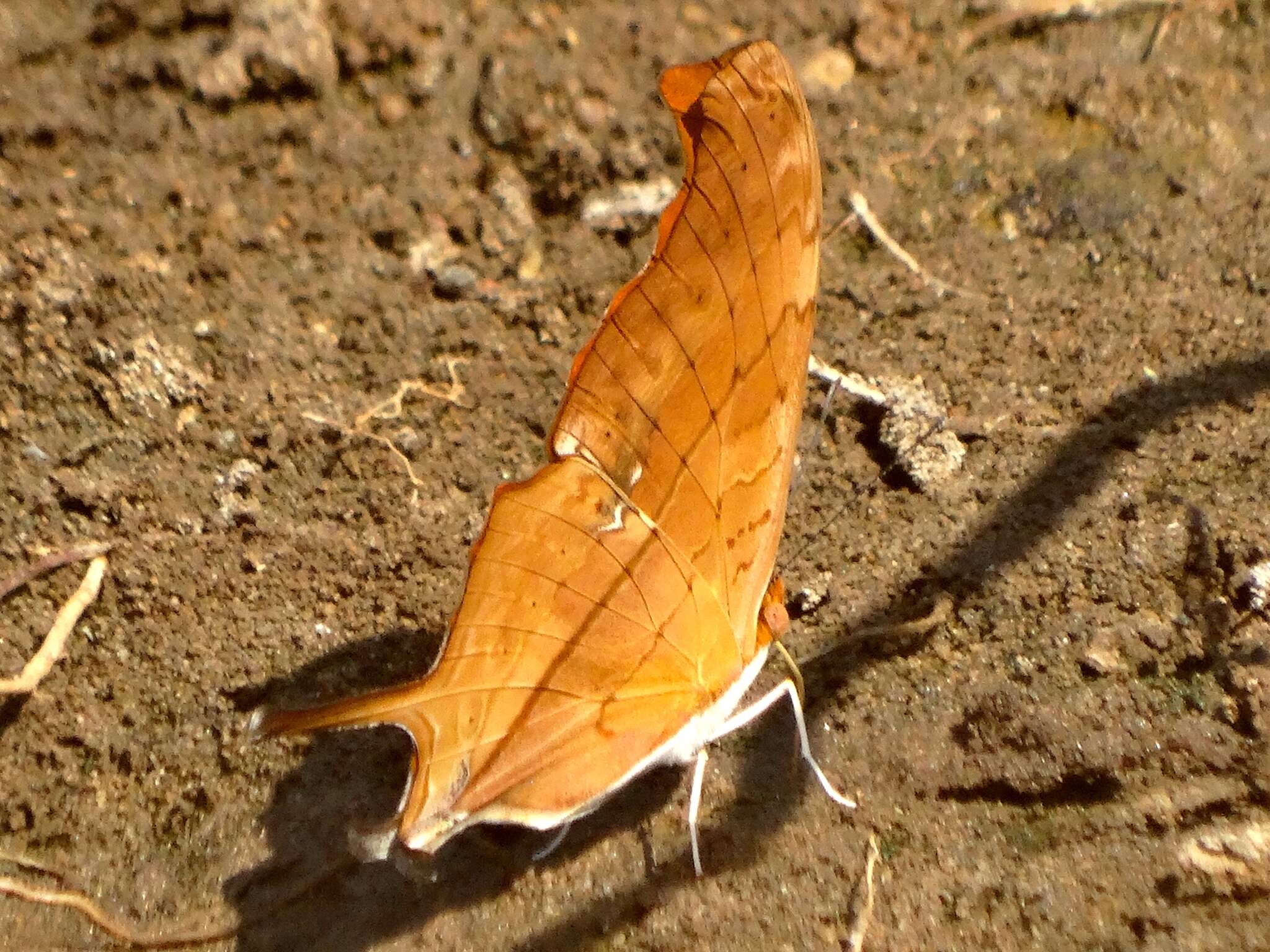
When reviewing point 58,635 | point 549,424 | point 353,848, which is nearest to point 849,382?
point 549,424

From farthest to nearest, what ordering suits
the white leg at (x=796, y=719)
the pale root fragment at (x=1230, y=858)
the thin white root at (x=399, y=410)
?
1. the thin white root at (x=399, y=410)
2. the white leg at (x=796, y=719)
3. the pale root fragment at (x=1230, y=858)

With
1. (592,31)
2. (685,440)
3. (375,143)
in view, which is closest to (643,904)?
(685,440)

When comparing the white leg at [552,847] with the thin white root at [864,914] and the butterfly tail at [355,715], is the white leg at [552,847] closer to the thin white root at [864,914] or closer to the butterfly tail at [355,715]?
the butterfly tail at [355,715]

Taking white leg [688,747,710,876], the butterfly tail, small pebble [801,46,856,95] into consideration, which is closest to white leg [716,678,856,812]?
white leg [688,747,710,876]

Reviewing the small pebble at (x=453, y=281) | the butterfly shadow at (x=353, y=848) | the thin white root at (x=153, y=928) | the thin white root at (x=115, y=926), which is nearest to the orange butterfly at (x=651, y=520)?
the butterfly shadow at (x=353, y=848)

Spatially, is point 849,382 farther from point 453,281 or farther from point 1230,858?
point 1230,858
